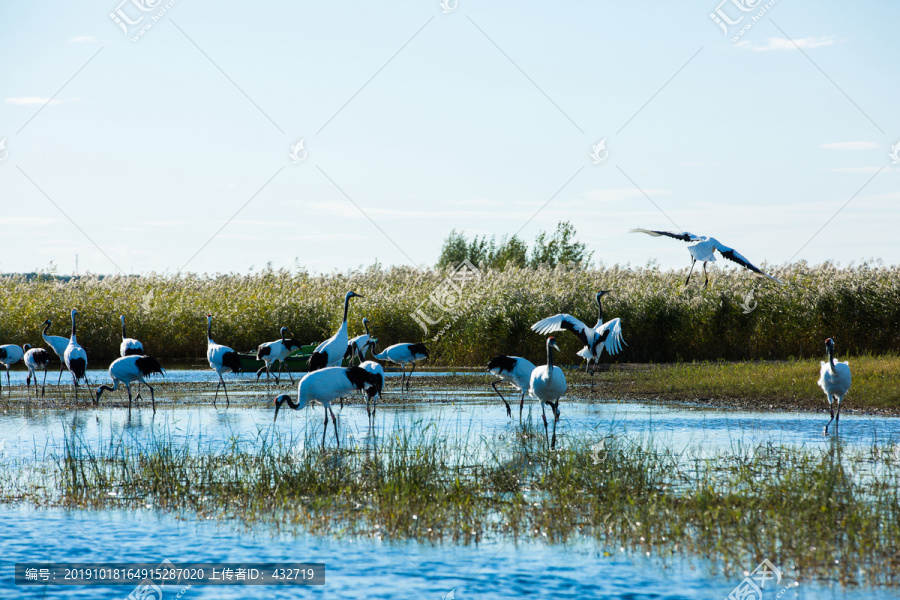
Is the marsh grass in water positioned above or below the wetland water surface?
above

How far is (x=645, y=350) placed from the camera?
1030 inches

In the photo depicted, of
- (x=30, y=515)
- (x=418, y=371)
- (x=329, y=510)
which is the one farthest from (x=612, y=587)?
(x=418, y=371)

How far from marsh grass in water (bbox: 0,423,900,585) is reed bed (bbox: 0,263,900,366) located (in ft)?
49.1

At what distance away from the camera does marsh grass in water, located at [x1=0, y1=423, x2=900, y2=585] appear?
7035 mm

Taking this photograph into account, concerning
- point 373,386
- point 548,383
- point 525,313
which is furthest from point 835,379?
point 525,313

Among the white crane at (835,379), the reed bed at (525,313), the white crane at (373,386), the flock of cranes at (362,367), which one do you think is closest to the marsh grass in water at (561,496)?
the flock of cranes at (362,367)

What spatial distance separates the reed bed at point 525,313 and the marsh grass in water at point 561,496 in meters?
15.0

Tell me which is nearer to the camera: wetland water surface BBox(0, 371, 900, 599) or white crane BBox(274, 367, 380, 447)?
wetland water surface BBox(0, 371, 900, 599)

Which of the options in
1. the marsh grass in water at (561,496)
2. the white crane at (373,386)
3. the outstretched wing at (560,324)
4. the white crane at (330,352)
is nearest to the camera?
the marsh grass in water at (561,496)

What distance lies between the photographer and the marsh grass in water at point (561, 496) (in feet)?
23.1

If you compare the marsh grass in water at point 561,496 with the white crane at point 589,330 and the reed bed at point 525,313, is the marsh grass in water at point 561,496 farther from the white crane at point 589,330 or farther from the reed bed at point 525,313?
the reed bed at point 525,313

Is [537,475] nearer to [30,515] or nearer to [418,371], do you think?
[30,515]

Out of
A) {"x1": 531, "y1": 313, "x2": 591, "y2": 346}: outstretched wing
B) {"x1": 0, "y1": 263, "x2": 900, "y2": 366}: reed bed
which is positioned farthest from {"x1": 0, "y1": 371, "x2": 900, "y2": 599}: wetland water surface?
{"x1": 0, "y1": 263, "x2": 900, "y2": 366}: reed bed

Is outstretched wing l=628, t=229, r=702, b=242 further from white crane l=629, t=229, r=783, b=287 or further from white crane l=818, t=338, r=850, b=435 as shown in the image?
white crane l=818, t=338, r=850, b=435
